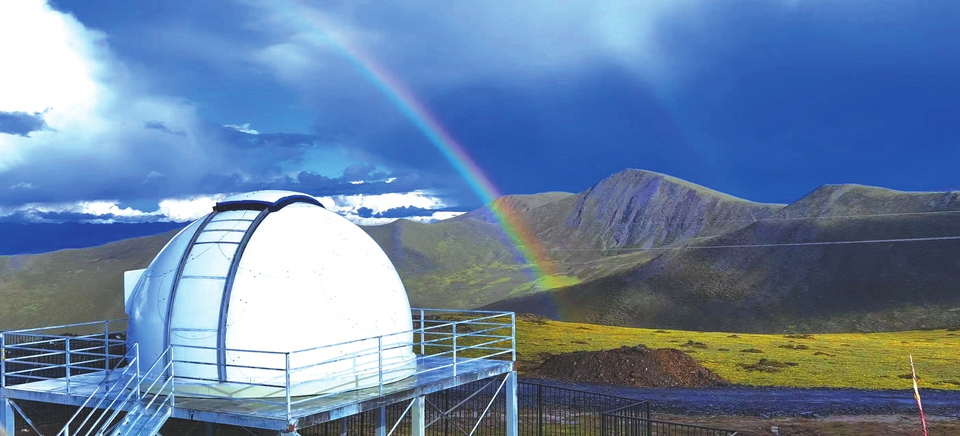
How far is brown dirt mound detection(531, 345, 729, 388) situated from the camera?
1630 inches

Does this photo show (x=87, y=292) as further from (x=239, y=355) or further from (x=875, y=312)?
(x=239, y=355)

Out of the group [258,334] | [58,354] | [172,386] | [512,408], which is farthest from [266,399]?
[58,354]

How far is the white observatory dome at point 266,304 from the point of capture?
17156 mm

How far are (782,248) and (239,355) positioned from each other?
145m

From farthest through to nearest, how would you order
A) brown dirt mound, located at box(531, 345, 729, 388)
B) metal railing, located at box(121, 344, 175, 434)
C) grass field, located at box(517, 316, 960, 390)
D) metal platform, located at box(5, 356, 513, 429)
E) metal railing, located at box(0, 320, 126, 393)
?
grass field, located at box(517, 316, 960, 390), brown dirt mound, located at box(531, 345, 729, 388), metal railing, located at box(0, 320, 126, 393), metal railing, located at box(121, 344, 175, 434), metal platform, located at box(5, 356, 513, 429)

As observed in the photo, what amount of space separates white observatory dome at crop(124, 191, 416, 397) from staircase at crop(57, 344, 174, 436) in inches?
15.7

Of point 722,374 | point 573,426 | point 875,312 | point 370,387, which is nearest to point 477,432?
point 573,426

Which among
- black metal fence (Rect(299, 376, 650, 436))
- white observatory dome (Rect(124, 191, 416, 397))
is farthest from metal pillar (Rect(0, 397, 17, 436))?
black metal fence (Rect(299, 376, 650, 436))

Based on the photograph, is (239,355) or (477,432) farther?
(477,432)

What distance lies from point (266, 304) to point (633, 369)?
28.5 meters

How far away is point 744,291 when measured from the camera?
135m

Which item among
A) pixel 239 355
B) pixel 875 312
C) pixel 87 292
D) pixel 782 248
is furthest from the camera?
pixel 87 292

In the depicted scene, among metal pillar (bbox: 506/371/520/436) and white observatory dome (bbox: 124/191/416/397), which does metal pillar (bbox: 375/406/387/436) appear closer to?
white observatory dome (bbox: 124/191/416/397)

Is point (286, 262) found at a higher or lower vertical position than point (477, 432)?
higher
